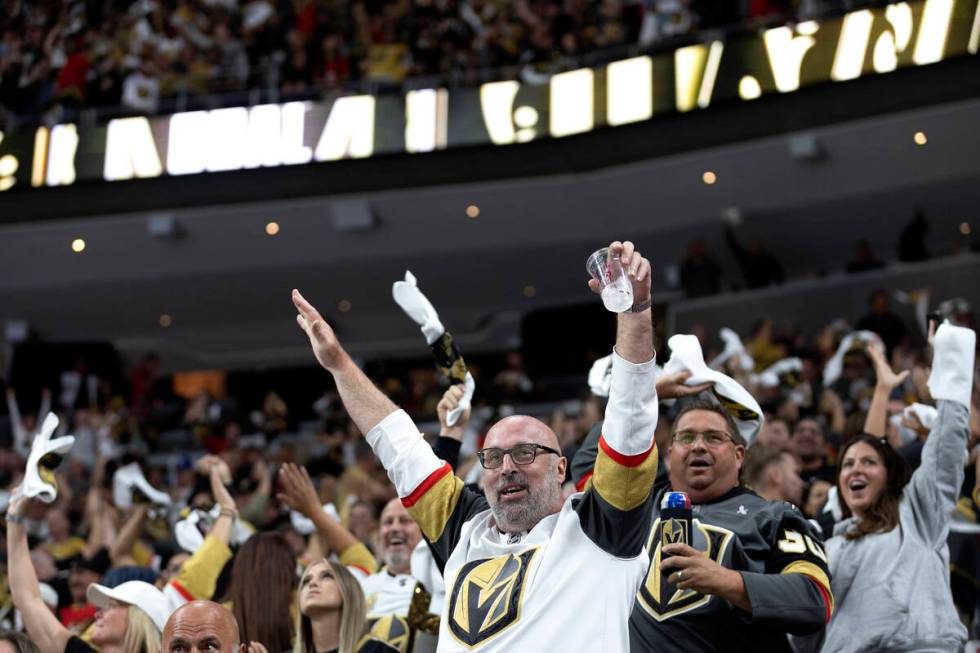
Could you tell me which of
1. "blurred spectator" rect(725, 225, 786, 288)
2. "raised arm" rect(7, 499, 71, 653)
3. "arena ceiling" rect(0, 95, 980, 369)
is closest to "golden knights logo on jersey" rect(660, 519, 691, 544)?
"raised arm" rect(7, 499, 71, 653)

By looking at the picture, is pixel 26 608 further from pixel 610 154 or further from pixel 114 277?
pixel 114 277

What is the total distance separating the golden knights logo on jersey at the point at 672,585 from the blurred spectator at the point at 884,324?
7492mm

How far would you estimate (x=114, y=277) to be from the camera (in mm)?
15953

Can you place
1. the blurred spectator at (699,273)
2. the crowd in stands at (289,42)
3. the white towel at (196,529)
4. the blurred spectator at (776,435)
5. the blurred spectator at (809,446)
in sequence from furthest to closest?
the blurred spectator at (699,273) → the crowd in stands at (289,42) → the blurred spectator at (809,446) → the blurred spectator at (776,435) → the white towel at (196,529)

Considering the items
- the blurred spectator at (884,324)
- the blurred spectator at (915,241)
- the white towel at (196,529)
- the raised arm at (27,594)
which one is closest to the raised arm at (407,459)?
the raised arm at (27,594)

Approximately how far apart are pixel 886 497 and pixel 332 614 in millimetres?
1761

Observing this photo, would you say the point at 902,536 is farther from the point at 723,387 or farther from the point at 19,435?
the point at 19,435

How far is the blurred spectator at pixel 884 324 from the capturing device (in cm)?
1103

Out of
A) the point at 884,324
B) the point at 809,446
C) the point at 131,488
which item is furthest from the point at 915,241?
the point at 131,488

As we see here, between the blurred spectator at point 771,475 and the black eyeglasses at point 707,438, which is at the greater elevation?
the black eyeglasses at point 707,438

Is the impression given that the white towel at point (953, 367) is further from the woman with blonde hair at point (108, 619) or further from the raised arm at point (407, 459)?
the woman with blonde hair at point (108, 619)

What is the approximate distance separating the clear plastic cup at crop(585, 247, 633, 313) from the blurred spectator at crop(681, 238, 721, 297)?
11.1m

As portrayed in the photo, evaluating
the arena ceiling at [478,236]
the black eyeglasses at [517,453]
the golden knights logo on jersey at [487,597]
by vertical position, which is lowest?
the golden knights logo on jersey at [487,597]

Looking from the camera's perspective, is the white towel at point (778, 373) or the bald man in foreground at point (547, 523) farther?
the white towel at point (778, 373)
